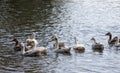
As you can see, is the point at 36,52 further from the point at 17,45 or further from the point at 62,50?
the point at 17,45

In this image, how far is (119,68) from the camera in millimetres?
23484

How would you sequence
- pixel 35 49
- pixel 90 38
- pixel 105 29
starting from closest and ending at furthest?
pixel 35 49, pixel 90 38, pixel 105 29

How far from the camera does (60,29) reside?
34.6 meters

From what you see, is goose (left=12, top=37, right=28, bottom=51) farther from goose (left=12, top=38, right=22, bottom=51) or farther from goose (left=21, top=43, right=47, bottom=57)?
goose (left=21, top=43, right=47, bottom=57)

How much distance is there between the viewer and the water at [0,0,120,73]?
2402 cm

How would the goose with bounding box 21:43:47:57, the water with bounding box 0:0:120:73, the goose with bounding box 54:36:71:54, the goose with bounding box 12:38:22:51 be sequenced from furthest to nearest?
the goose with bounding box 12:38:22:51 → the goose with bounding box 54:36:71:54 → the goose with bounding box 21:43:47:57 → the water with bounding box 0:0:120:73

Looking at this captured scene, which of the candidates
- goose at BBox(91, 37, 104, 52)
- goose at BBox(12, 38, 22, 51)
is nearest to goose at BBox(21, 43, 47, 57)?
goose at BBox(12, 38, 22, 51)

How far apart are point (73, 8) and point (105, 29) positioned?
13.1 meters

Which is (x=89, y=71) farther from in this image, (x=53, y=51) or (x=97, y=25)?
(x=97, y=25)

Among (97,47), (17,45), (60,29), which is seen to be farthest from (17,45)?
(60,29)

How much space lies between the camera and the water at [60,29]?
945 inches

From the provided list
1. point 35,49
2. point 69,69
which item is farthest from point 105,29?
point 69,69

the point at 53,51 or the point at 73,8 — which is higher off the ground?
the point at 73,8

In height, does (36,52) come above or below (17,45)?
below
